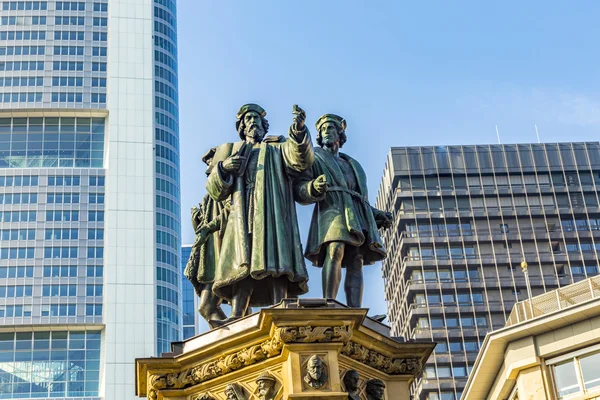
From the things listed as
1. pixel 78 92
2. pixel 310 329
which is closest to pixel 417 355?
pixel 310 329

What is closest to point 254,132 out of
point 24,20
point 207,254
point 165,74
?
point 207,254

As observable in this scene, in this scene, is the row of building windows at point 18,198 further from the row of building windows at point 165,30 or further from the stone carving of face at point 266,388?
the stone carving of face at point 266,388

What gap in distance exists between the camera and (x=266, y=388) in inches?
424

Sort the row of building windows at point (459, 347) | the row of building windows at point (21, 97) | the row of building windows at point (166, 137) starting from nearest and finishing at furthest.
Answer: the row of building windows at point (459, 347) → the row of building windows at point (21, 97) → the row of building windows at point (166, 137)

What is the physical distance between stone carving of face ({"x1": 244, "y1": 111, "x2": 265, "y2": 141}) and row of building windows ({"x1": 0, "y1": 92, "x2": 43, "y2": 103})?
380 ft

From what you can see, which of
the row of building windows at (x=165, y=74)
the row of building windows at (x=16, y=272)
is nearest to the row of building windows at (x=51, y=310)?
the row of building windows at (x=16, y=272)

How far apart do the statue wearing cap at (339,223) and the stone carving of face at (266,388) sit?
1667 millimetres

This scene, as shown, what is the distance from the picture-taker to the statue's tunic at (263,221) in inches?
476

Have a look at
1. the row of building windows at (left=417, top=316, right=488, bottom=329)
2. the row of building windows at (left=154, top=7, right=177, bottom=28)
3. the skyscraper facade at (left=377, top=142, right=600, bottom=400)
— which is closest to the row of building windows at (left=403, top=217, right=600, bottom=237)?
the skyscraper facade at (left=377, top=142, right=600, bottom=400)

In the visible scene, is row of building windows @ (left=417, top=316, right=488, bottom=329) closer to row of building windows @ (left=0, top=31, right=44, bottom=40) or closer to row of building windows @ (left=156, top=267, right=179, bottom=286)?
row of building windows @ (left=156, top=267, right=179, bottom=286)

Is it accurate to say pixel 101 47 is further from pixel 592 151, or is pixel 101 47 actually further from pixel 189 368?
pixel 189 368

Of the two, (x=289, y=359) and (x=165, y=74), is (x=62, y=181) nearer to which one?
(x=165, y=74)

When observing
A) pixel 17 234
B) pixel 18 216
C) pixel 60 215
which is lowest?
pixel 17 234

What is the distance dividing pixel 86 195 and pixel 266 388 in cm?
11197
